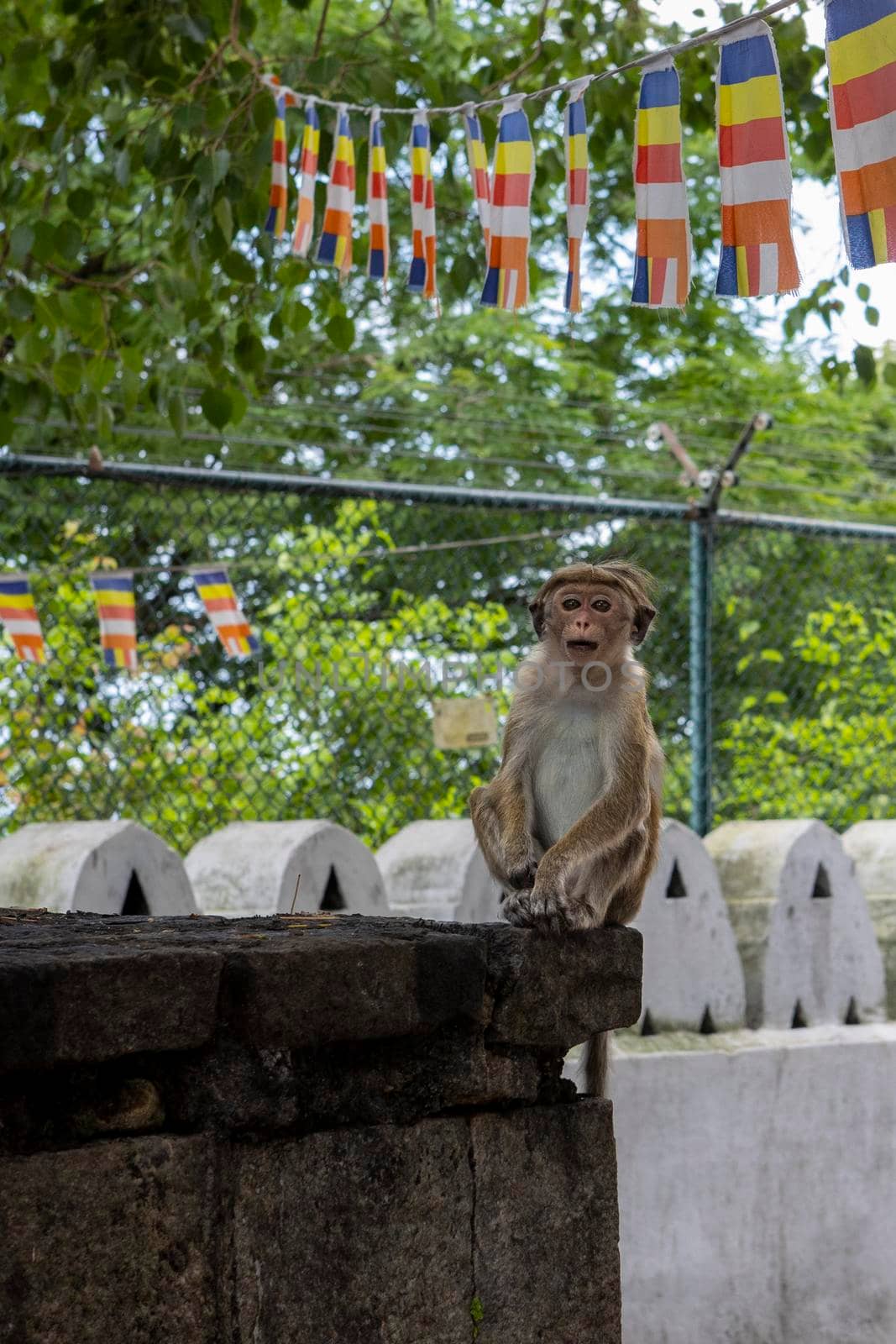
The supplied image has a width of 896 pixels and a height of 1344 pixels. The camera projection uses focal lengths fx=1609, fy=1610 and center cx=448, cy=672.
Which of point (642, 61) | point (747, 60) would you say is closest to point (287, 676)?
point (642, 61)

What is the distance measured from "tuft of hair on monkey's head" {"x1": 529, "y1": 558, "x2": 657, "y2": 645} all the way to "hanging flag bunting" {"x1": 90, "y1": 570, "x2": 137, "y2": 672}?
5.97 feet

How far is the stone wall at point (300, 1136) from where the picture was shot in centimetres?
243

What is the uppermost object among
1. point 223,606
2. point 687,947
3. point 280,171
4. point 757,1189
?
point 280,171

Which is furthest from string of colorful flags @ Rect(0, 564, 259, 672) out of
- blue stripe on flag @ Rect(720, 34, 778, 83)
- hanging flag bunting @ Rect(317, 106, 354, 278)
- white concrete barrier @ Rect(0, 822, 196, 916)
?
blue stripe on flag @ Rect(720, 34, 778, 83)

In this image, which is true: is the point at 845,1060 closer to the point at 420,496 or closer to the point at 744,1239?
the point at 744,1239

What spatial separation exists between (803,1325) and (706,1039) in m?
1.09

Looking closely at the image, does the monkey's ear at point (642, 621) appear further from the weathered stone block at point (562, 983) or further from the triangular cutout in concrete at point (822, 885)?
the triangular cutout in concrete at point (822, 885)

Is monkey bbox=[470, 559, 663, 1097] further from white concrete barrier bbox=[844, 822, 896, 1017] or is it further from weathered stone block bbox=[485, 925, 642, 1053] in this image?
white concrete barrier bbox=[844, 822, 896, 1017]

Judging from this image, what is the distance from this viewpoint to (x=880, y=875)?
710cm

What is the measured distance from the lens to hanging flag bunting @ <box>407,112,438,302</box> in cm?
505

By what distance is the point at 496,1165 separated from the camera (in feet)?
9.98

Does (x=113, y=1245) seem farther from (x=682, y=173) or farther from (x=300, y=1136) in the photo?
(x=682, y=173)

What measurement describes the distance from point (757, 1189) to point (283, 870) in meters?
2.21

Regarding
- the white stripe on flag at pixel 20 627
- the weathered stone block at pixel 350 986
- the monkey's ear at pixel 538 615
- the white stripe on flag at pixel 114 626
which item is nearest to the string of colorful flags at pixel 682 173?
the monkey's ear at pixel 538 615
